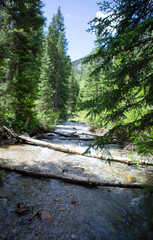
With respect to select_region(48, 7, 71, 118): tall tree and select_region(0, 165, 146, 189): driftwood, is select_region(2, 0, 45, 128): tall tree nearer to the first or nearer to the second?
select_region(0, 165, 146, 189): driftwood

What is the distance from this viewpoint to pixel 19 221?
259 centimetres

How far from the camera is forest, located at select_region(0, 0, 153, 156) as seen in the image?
3.11 metres

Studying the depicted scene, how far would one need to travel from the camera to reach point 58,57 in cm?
2714

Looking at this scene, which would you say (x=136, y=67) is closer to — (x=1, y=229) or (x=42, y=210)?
(x=42, y=210)

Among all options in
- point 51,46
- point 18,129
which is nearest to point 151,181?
point 18,129

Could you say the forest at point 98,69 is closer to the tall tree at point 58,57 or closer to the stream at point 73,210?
the tall tree at point 58,57

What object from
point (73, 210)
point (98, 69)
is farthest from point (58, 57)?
point (73, 210)

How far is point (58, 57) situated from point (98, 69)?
27.2 m

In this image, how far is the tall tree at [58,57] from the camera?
2656 centimetres

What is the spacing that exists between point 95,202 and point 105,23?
5274 millimetres

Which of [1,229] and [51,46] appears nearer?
[1,229]

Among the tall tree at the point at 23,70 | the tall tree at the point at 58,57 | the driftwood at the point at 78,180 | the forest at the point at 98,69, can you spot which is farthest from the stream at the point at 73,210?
the tall tree at the point at 58,57

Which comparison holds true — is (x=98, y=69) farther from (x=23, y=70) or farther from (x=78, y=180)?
(x=23, y=70)

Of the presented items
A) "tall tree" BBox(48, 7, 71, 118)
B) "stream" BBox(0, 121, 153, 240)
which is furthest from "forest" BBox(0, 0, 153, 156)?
"stream" BBox(0, 121, 153, 240)
